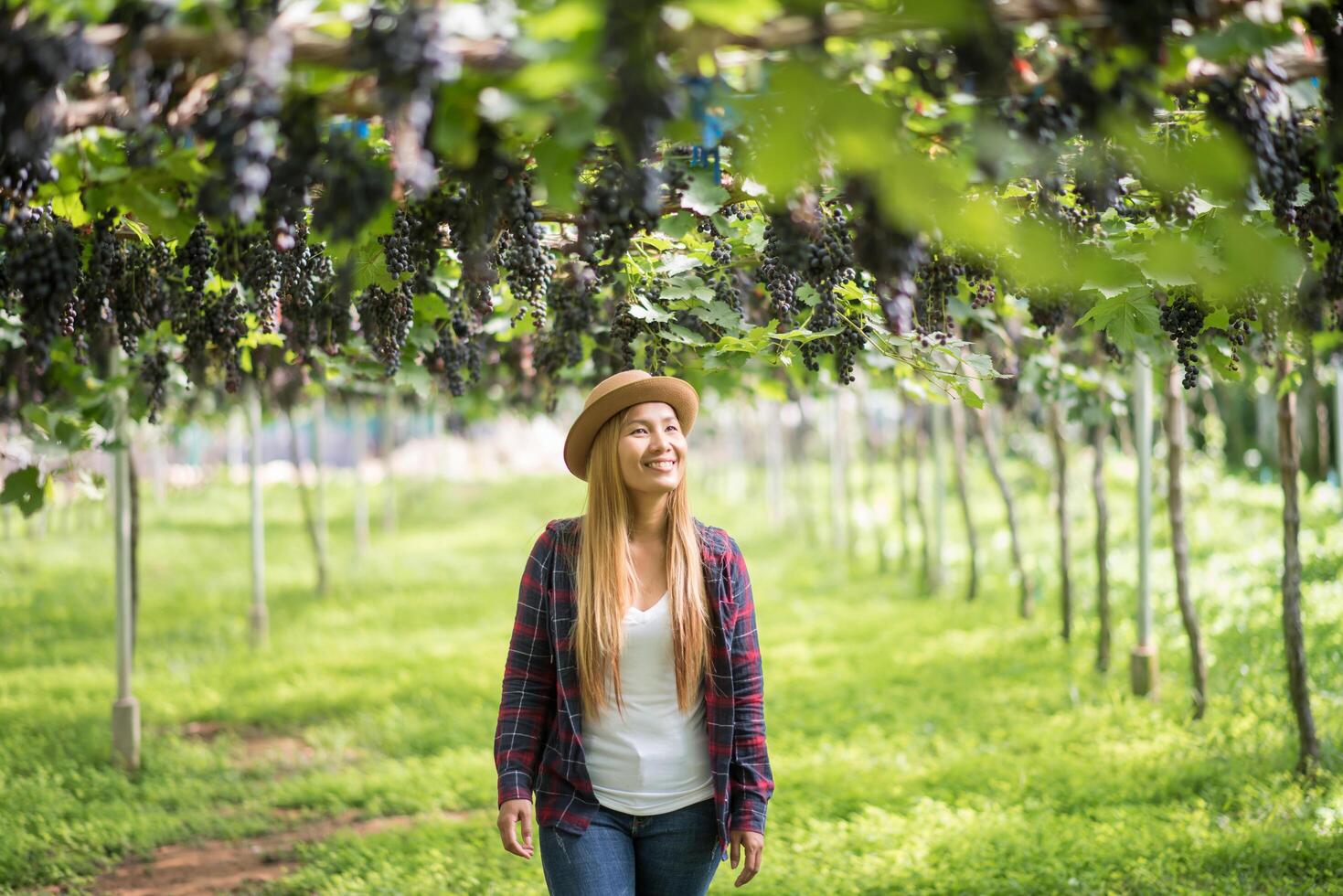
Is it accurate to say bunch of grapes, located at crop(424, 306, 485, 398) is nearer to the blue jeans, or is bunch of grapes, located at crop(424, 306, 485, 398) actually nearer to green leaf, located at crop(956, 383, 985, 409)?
green leaf, located at crop(956, 383, 985, 409)

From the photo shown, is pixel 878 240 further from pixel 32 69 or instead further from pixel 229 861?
pixel 229 861

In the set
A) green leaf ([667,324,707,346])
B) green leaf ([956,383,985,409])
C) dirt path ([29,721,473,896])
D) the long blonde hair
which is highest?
green leaf ([667,324,707,346])

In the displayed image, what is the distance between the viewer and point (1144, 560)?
672cm

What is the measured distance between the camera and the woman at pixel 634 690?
2.62 m

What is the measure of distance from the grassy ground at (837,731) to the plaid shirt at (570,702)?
5.94ft

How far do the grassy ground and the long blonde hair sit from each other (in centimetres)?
200

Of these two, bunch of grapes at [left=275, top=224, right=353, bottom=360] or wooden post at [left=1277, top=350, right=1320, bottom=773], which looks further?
wooden post at [left=1277, top=350, right=1320, bottom=773]

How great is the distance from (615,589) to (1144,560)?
5019 millimetres

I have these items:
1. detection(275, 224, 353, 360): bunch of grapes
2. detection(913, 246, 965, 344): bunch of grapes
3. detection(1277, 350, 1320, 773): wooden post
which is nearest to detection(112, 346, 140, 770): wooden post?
detection(275, 224, 353, 360): bunch of grapes

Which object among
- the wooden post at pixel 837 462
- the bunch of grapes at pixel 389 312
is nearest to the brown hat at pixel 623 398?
the bunch of grapes at pixel 389 312

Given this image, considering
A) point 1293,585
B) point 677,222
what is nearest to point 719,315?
point 677,222

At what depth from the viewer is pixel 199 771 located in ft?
20.7

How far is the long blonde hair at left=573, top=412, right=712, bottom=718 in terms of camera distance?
2660 mm

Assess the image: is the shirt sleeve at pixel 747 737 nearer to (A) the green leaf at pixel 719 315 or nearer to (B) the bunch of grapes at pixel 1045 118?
(A) the green leaf at pixel 719 315
